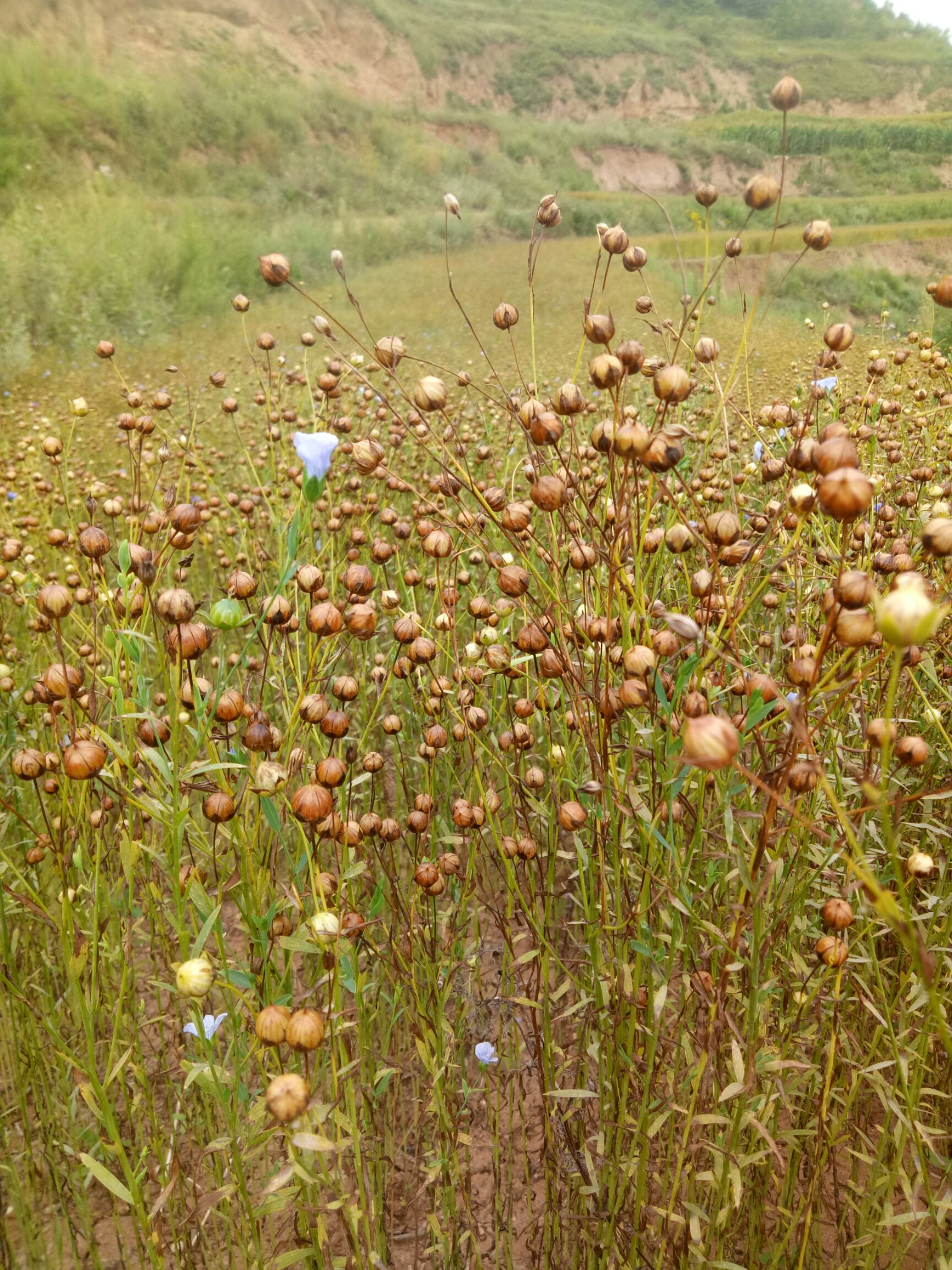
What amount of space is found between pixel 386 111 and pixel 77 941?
860 inches

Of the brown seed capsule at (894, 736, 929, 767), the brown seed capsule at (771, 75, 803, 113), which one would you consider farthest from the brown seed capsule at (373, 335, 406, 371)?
the brown seed capsule at (894, 736, 929, 767)

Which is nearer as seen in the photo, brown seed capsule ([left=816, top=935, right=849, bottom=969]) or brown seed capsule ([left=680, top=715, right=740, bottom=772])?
brown seed capsule ([left=680, top=715, right=740, bottom=772])

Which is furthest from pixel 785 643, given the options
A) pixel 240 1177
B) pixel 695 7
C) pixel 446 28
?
pixel 695 7

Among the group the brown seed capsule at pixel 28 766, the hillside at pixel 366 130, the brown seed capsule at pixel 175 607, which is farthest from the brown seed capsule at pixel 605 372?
the hillside at pixel 366 130

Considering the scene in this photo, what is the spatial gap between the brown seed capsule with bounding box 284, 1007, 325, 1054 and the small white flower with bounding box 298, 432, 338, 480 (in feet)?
1.61

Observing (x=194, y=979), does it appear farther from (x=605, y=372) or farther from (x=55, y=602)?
(x=605, y=372)

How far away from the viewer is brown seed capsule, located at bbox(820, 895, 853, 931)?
77cm

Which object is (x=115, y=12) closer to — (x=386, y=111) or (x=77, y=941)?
(x=386, y=111)

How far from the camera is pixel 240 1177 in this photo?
0.84m

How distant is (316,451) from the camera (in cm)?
85

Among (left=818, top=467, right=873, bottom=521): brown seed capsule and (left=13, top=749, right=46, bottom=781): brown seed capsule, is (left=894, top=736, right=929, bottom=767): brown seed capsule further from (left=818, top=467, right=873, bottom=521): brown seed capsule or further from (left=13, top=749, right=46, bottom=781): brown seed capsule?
(left=13, top=749, right=46, bottom=781): brown seed capsule

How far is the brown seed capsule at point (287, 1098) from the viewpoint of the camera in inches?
23.4

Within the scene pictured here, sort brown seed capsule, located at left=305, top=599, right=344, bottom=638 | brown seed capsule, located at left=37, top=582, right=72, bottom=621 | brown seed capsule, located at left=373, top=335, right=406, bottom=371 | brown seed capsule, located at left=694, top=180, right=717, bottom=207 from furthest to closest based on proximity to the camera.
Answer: brown seed capsule, located at left=694, top=180, right=717, bottom=207 < brown seed capsule, located at left=373, top=335, right=406, bottom=371 < brown seed capsule, located at left=37, top=582, right=72, bottom=621 < brown seed capsule, located at left=305, top=599, right=344, bottom=638

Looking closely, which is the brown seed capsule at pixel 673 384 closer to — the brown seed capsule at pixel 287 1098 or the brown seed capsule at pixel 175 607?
the brown seed capsule at pixel 175 607
